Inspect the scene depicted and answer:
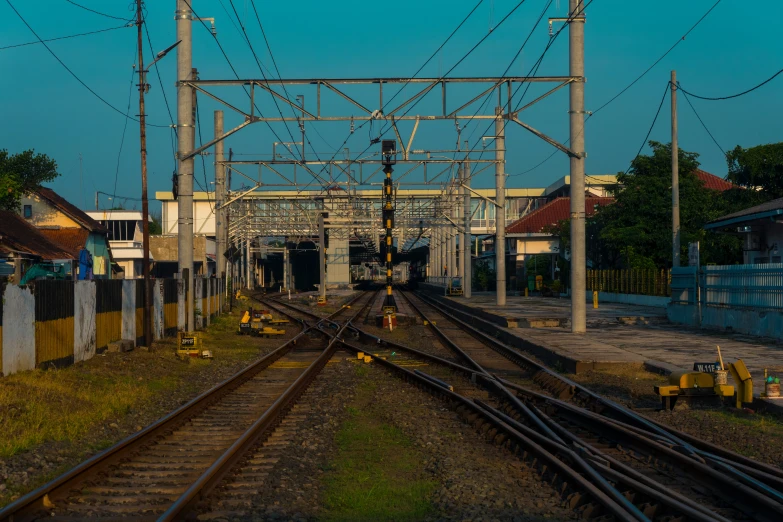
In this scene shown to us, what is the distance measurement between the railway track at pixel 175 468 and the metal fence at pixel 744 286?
13887mm

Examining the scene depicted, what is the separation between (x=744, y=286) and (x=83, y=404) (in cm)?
1814

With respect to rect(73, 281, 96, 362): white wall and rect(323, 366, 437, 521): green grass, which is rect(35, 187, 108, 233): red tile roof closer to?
rect(73, 281, 96, 362): white wall

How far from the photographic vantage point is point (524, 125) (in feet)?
73.9

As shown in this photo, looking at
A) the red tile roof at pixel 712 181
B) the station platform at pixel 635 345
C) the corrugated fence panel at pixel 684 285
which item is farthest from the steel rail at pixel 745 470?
the red tile roof at pixel 712 181

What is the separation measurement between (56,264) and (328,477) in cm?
2758

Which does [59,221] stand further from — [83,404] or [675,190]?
[83,404]

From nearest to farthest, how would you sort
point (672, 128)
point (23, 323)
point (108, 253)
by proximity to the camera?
point (23, 323) → point (672, 128) → point (108, 253)

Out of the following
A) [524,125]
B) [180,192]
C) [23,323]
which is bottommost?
[23,323]

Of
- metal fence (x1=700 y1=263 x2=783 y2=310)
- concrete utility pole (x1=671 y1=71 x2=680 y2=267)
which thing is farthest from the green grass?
concrete utility pole (x1=671 y1=71 x2=680 y2=267)

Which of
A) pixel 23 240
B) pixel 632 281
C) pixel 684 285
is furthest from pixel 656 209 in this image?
pixel 23 240

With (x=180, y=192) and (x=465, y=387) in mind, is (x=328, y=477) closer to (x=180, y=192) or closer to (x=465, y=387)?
(x=465, y=387)

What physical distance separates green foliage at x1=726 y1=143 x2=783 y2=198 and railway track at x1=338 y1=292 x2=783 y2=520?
2848 cm

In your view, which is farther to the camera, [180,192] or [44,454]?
[180,192]

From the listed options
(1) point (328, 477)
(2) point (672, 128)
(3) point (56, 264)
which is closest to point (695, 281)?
(2) point (672, 128)
